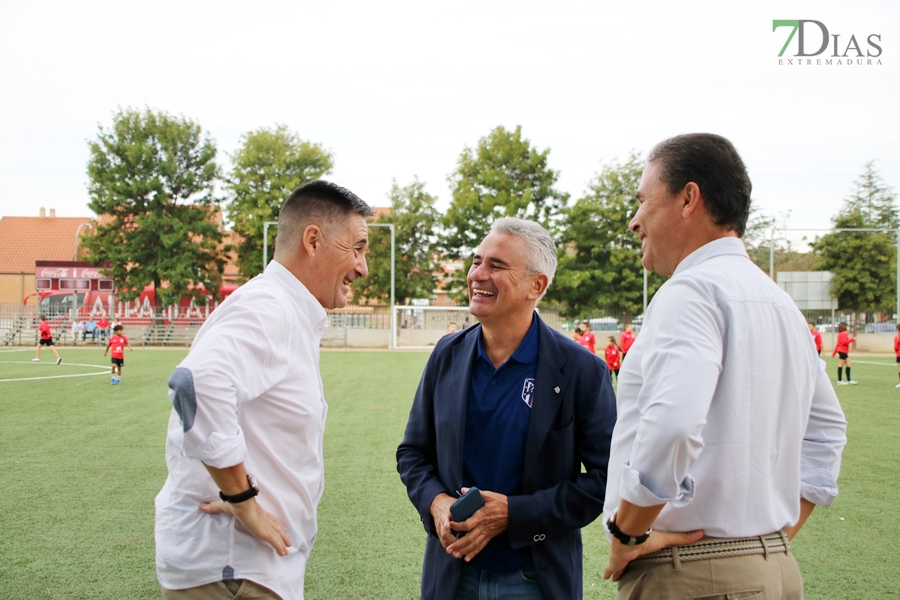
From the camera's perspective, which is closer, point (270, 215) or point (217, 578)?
point (217, 578)

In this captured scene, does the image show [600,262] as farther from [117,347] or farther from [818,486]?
[818,486]

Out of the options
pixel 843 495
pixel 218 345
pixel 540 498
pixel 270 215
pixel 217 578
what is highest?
pixel 270 215

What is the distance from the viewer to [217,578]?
223 cm

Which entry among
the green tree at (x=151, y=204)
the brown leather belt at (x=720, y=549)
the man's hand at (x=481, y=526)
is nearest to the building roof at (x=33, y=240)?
the green tree at (x=151, y=204)

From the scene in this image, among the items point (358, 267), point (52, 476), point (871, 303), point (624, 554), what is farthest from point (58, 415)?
point (871, 303)

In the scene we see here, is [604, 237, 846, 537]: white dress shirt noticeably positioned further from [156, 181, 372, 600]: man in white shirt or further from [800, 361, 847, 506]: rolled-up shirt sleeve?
[156, 181, 372, 600]: man in white shirt

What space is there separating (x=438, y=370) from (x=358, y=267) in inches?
22.7

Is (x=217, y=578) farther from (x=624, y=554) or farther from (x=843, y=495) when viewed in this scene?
(x=843, y=495)

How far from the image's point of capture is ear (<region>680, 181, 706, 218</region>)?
2.09 metres

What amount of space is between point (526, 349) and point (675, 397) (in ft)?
3.94

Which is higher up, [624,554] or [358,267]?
[358,267]

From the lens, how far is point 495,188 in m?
47.8

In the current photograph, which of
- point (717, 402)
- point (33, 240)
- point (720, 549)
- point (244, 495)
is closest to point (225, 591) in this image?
point (244, 495)

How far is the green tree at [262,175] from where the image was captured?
Answer: 158ft
